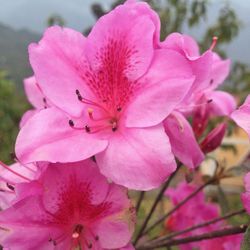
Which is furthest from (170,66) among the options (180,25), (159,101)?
(180,25)

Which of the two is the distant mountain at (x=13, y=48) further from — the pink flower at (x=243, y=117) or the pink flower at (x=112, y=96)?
the pink flower at (x=243, y=117)

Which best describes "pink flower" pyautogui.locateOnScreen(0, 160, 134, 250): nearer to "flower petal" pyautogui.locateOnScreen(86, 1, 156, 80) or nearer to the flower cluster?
the flower cluster

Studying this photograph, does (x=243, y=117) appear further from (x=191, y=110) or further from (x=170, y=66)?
(x=191, y=110)

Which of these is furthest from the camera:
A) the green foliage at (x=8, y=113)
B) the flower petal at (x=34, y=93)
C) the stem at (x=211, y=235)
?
the green foliage at (x=8, y=113)

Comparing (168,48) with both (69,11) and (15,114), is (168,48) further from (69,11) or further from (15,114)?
(69,11)

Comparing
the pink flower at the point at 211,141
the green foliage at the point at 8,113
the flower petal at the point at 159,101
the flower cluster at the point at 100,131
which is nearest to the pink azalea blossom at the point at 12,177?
the flower cluster at the point at 100,131

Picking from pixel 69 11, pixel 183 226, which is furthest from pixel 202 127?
pixel 69 11

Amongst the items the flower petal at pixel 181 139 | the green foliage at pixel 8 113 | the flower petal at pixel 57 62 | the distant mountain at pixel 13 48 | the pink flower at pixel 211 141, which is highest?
the flower petal at pixel 57 62
